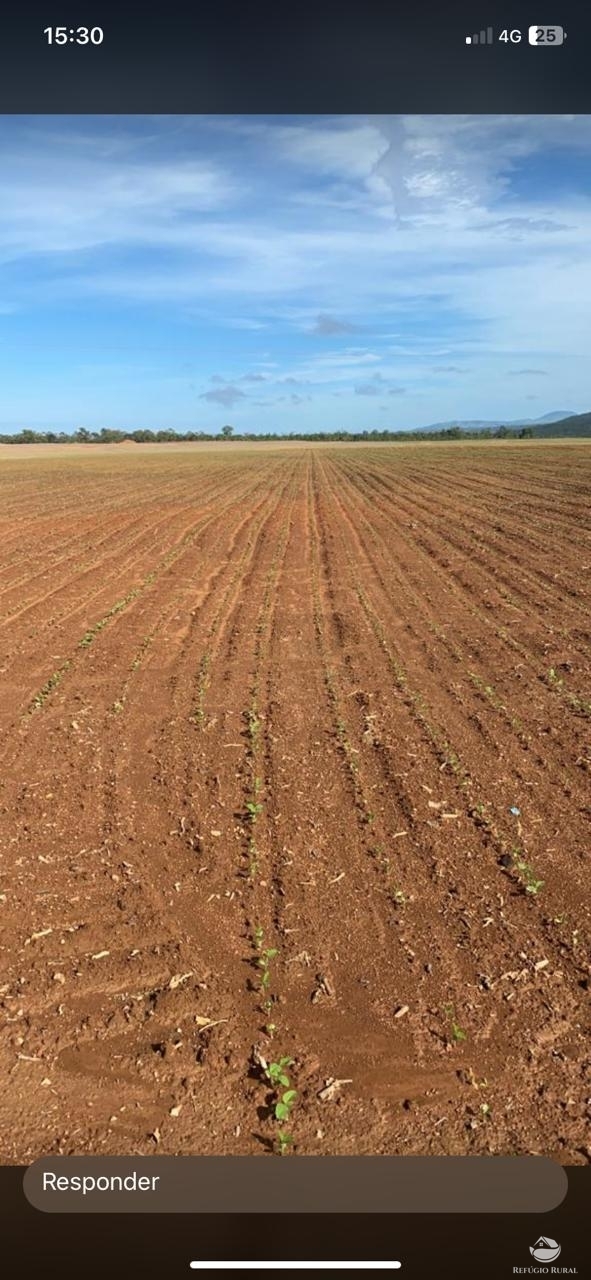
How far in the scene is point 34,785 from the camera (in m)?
6.14

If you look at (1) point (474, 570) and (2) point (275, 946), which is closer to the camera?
(2) point (275, 946)

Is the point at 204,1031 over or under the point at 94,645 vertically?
under

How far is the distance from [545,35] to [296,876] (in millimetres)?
4275

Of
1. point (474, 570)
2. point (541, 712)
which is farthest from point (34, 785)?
point (474, 570)

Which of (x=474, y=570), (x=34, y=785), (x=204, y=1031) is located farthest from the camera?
(x=474, y=570)

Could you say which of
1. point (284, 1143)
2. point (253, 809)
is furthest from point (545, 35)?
point (253, 809)

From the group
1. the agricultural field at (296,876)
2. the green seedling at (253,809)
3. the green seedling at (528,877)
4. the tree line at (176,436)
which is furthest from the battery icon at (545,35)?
the tree line at (176,436)

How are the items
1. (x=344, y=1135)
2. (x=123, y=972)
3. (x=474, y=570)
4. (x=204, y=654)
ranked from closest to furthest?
1. (x=344, y=1135)
2. (x=123, y=972)
3. (x=204, y=654)
4. (x=474, y=570)

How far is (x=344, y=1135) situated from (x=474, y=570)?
38.8 feet

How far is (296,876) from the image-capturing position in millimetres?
4891

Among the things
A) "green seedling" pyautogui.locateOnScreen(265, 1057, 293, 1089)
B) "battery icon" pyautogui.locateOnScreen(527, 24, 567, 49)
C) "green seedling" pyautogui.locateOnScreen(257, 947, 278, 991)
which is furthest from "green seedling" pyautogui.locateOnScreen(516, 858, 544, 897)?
"battery icon" pyautogui.locateOnScreen(527, 24, 567, 49)

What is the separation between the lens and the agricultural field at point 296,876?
10.6 ft

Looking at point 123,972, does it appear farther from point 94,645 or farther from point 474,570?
point 474,570

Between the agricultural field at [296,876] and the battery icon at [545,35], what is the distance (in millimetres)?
3732
